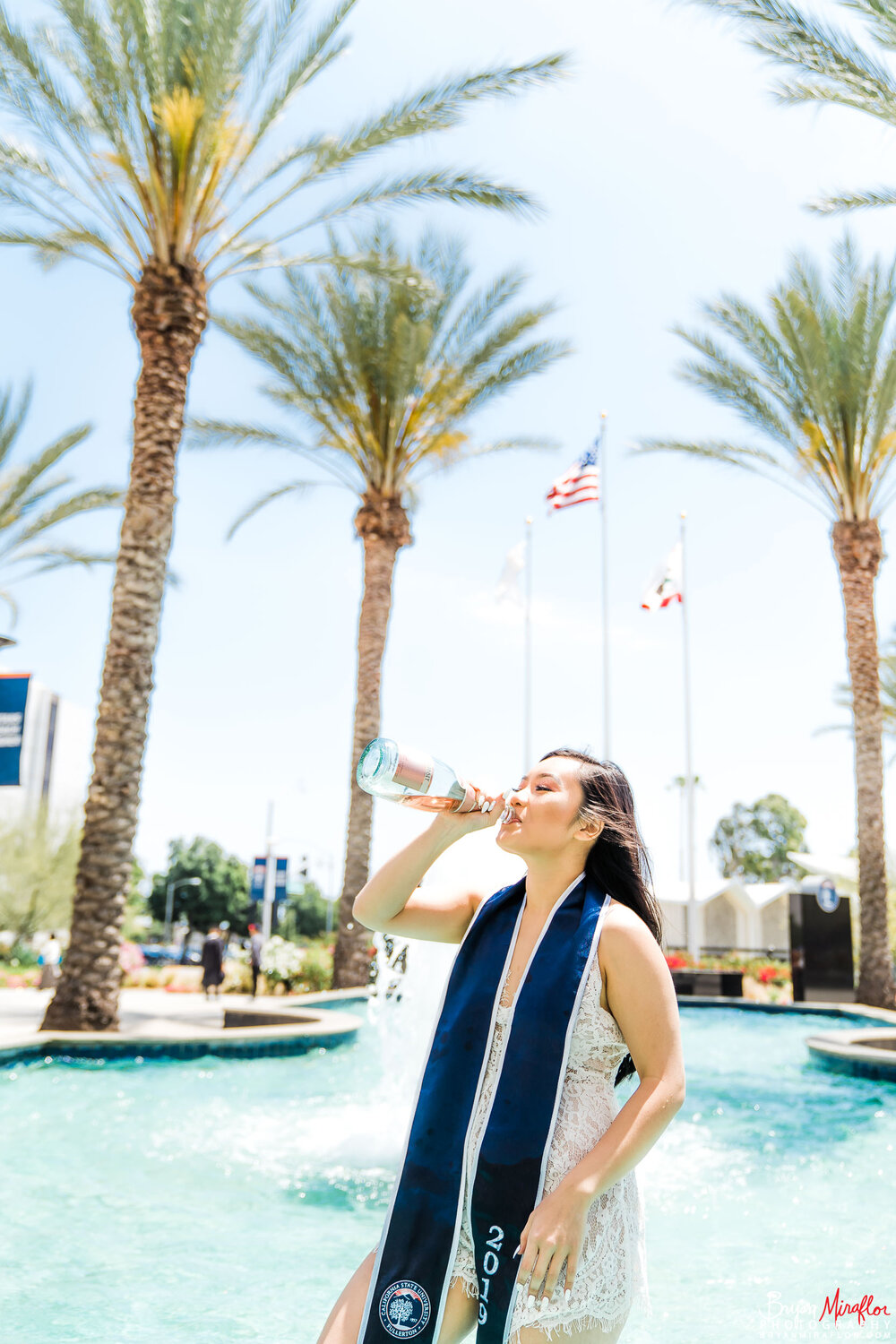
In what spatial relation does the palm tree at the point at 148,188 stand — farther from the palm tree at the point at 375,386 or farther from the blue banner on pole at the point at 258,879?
the blue banner on pole at the point at 258,879

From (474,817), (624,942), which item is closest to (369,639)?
(474,817)

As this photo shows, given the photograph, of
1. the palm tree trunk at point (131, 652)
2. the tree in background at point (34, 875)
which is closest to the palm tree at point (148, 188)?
the palm tree trunk at point (131, 652)

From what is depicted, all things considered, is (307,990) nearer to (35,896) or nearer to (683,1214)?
(683,1214)

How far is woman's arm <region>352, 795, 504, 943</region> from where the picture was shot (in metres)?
2.21

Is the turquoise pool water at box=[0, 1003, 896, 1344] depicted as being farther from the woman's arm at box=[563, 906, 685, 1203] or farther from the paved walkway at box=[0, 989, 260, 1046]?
the woman's arm at box=[563, 906, 685, 1203]

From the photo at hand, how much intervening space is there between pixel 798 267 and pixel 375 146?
326 inches

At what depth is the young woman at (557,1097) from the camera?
1812 mm

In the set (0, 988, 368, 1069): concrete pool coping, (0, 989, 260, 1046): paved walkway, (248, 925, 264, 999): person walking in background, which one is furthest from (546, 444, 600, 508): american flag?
(0, 988, 368, 1069): concrete pool coping

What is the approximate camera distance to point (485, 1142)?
1.89 m

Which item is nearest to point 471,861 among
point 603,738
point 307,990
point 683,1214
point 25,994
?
point 683,1214

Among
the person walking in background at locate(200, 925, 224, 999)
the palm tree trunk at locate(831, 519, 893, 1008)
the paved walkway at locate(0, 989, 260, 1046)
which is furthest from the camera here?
the palm tree trunk at locate(831, 519, 893, 1008)

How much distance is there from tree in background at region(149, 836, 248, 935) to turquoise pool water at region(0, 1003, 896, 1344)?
60783 millimetres

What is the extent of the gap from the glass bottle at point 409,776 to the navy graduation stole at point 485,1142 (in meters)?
0.32

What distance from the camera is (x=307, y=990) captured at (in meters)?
17.4
